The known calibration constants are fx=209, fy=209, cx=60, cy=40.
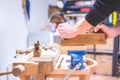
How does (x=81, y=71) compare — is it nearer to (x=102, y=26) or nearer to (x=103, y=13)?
(x=102, y=26)

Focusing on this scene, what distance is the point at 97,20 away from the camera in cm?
93

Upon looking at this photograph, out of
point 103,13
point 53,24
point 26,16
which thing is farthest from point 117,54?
point 103,13

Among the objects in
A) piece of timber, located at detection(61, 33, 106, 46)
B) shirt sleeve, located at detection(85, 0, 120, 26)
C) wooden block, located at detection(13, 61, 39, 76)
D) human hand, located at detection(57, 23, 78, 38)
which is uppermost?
shirt sleeve, located at detection(85, 0, 120, 26)

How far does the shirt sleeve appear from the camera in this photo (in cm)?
86

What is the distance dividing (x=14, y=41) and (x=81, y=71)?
0.78 metres

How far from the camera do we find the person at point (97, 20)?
87 centimetres

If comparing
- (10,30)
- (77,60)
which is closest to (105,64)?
(10,30)

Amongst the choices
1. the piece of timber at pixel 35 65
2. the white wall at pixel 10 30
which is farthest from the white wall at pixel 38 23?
the piece of timber at pixel 35 65

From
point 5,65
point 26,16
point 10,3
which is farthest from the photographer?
point 26,16

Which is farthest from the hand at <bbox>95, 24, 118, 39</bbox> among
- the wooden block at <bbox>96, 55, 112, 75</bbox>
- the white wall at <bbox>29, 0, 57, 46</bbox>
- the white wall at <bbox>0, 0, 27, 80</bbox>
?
the wooden block at <bbox>96, 55, 112, 75</bbox>

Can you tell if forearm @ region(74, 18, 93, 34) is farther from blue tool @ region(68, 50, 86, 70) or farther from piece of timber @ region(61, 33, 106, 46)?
blue tool @ region(68, 50, 86, 70)

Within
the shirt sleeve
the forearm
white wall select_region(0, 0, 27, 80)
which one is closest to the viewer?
the shirt sleeve

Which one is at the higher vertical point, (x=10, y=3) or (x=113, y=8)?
(x=10, y=3)

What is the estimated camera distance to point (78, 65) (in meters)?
1.18
